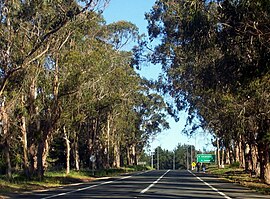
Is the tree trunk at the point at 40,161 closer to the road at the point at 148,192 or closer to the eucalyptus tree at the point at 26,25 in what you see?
the road at the point at 148,192

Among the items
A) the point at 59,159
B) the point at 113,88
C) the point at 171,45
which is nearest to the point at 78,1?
the point at 171,45

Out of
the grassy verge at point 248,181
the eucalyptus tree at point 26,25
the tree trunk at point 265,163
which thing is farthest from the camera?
the tree trunk at point 265,163

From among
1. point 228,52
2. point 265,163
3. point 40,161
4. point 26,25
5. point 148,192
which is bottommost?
point 148,192

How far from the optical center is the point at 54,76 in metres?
38.9

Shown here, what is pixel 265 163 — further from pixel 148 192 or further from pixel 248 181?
pixel 148 192

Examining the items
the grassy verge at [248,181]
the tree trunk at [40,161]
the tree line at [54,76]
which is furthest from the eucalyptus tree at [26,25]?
the grassy verge at [248,181]

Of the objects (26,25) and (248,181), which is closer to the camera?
(26,25)

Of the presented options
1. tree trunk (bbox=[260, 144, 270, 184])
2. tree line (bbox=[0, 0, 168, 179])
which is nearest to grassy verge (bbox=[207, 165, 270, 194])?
tree trunk (bbox=[260, 144, 270, 184])

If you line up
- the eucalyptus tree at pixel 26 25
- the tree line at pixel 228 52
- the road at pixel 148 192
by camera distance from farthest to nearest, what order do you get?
the eucalyptus tree at pixel 26 25 → the road at pixel 148 192 → the tree line at pixel 228 52

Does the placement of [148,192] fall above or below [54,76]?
below

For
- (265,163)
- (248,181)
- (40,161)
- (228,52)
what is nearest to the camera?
(228,52)

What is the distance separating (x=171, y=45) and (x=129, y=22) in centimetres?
2028

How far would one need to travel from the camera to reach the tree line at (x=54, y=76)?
28.0 m

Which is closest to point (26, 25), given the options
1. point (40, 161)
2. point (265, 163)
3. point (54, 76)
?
point (54, 76)
